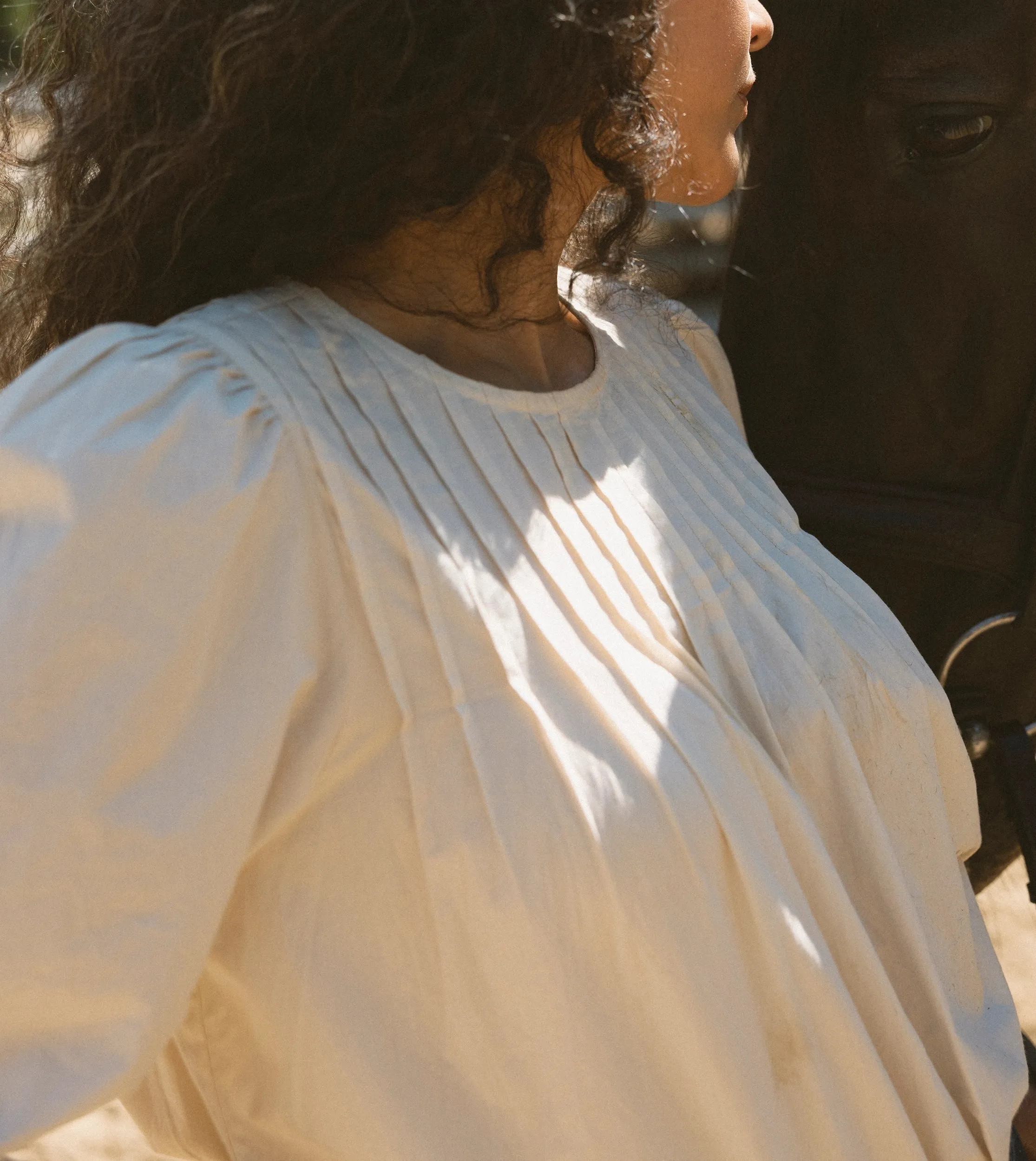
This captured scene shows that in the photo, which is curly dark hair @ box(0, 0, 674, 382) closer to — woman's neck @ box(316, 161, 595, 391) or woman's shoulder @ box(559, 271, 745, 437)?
woman's neck @ box(316, 161, 595, 391)

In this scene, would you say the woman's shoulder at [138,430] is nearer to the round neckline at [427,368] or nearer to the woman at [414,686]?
the woman at [414,686]

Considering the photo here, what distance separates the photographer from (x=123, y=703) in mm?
699

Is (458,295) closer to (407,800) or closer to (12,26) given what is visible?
(407,800)

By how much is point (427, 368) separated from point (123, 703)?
1.13ft

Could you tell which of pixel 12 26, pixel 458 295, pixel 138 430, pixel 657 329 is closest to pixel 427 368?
pixel 458 295

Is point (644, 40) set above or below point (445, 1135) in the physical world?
above

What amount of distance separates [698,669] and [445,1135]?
35cm

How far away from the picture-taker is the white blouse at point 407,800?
27.8 inches

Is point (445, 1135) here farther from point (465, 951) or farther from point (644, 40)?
point (644, 40)

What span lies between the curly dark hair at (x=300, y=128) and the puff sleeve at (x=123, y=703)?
0.21m

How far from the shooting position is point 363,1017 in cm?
79

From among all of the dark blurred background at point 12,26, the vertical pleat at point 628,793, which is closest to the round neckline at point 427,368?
the vertical pleat at point 628,793

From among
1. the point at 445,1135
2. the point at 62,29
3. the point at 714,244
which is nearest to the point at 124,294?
the point at 62,29

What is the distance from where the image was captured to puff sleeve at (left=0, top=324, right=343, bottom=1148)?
0.69m
